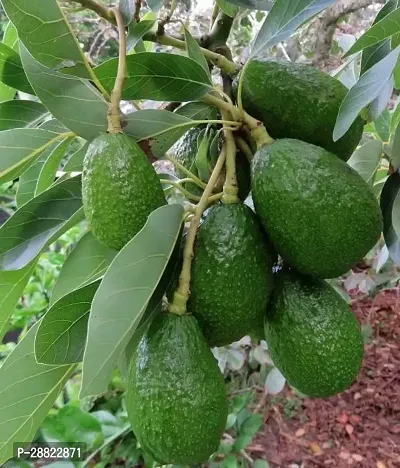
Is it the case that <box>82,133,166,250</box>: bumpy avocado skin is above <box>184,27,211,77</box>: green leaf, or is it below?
below

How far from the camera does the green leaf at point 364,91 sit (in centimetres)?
57

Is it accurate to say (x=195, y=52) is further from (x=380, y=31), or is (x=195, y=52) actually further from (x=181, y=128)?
(x=380, y=31)

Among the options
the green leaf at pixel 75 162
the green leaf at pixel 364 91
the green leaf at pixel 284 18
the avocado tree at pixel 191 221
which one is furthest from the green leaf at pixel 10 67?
the green leaf at pixel 364 91

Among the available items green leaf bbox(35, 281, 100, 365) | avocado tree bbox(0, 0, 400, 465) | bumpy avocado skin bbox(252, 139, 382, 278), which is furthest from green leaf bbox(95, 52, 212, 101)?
green leaf bbox(35, 281, 100, 365)

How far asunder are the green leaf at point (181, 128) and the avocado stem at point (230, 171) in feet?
0.22

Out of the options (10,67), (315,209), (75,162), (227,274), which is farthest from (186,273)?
(10,67)

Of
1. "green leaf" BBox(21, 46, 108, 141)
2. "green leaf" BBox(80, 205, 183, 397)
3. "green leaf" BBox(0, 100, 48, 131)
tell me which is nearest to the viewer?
"green leaf" BBox(80, 205, 183, 397)

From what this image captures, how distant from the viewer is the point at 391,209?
0.70 m

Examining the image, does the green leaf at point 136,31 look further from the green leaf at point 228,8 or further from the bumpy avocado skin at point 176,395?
the bumpy avocado skin at point 176,395

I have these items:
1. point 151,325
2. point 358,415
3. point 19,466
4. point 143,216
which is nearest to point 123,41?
point 143,216

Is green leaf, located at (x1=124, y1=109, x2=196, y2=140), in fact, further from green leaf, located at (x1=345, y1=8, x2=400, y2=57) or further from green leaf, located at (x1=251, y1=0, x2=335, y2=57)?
green leaf, located at (x1=345, y1=8, x2=400, y2=57)

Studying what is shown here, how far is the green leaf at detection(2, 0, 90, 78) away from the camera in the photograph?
581mm

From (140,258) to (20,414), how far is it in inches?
14.1

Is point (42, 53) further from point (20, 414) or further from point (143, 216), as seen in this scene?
point (20, 414)
